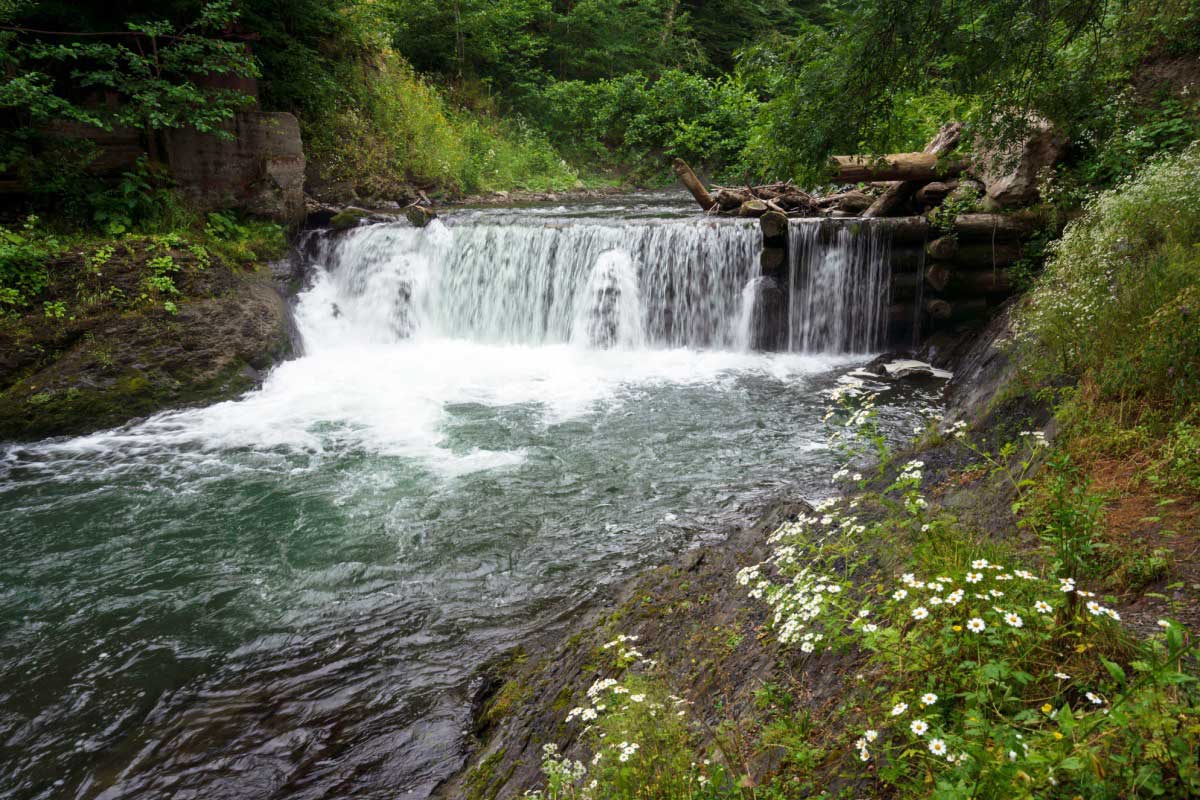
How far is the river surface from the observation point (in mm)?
3957

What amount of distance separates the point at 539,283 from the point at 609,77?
794 inches

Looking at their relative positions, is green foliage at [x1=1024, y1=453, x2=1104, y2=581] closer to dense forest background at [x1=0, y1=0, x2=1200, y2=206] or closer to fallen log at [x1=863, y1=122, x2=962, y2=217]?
dense forest background at [x1=0, y1=0, x2=1200, y2=206]

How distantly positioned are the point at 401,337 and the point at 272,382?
2.90 meters

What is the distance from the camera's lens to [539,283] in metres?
12.3

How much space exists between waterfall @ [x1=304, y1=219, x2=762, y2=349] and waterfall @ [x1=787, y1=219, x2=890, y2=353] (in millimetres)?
766

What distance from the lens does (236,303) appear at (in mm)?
10336

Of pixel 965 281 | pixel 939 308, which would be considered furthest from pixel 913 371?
pixel 965 281

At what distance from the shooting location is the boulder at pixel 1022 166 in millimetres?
8625

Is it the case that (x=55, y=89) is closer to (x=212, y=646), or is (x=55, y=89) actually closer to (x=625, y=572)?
(x=212, y=646)

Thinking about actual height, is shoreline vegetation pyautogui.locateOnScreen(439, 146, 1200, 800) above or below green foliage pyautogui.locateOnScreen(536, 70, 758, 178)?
below

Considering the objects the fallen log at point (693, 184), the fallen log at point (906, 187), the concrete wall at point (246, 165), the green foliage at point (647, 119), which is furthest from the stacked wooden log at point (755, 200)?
the green foliage at point (647, 119)

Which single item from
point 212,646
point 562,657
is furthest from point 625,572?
point 212,646

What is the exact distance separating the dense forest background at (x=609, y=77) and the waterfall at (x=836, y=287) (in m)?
2.06

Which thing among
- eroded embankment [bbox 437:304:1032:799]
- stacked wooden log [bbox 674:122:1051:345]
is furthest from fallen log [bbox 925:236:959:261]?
eroded embankment [bbox 437:304:1032:799]
